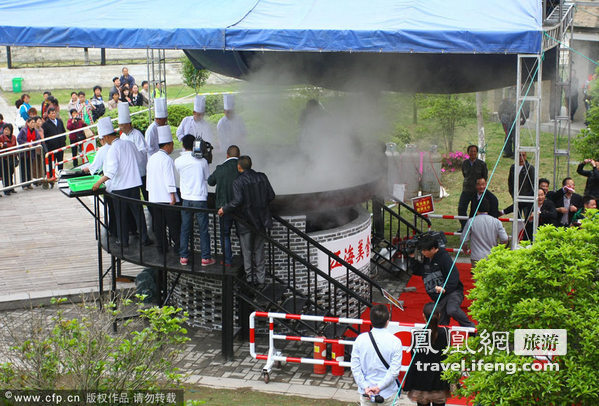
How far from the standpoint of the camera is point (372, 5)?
10.6m

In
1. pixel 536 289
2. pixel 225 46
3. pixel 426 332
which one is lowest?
pixel 426 332

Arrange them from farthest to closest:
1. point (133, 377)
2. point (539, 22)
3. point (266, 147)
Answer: point (266, 147), point (539, 22), point (133, 377)

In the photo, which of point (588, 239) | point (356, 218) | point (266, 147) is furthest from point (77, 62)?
point (588, 239)

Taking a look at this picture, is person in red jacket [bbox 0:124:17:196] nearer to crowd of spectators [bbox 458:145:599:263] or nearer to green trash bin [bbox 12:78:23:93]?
crowd of spectators [bbox 458:145:599:263]

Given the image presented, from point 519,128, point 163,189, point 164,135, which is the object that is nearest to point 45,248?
point 164,135

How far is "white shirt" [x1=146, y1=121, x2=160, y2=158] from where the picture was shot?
12.5m

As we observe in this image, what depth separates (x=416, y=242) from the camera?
439 inches

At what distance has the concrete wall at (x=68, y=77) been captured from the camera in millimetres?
34656

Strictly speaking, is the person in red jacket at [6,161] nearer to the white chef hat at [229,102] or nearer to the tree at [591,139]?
the white chef hat at [229,102]

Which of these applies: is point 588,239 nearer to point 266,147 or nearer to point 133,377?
point 133,377

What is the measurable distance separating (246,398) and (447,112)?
1389 centimetres

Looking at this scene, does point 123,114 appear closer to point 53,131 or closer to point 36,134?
point 36,134

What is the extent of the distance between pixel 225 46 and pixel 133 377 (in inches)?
201

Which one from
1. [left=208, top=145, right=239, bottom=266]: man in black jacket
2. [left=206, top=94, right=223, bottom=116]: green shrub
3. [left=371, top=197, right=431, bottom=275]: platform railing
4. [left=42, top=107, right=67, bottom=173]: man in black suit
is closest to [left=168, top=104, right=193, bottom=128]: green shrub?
[left=206, top=94, right=223, bottom=116]: green shrub
